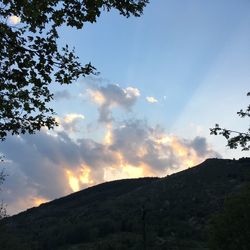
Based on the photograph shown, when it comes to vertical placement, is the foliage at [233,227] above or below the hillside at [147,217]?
below

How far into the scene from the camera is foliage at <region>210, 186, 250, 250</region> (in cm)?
3809

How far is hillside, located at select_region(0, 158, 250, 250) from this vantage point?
79.5 meters

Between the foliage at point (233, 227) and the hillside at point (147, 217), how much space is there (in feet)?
60.8

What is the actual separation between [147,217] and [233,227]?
54759 mm

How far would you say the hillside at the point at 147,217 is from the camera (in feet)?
261

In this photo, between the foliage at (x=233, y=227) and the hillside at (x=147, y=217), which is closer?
the foliage at (x=233, y=227)

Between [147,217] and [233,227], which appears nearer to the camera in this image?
[233,227]

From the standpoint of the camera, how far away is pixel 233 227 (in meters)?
39.2

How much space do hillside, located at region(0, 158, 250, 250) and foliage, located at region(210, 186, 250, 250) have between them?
18.5 metres

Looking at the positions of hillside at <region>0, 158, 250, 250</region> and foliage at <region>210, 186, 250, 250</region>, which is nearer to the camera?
foliage at <region>210, 186, 250, 250</region>

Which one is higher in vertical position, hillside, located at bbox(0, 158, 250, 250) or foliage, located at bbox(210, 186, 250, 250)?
hillside, located at bbox(0, 158, 250, 250)

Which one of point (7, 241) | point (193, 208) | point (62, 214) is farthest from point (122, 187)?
point (7, 241)

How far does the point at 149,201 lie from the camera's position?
349 feet

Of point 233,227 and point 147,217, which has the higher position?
point 147,217
